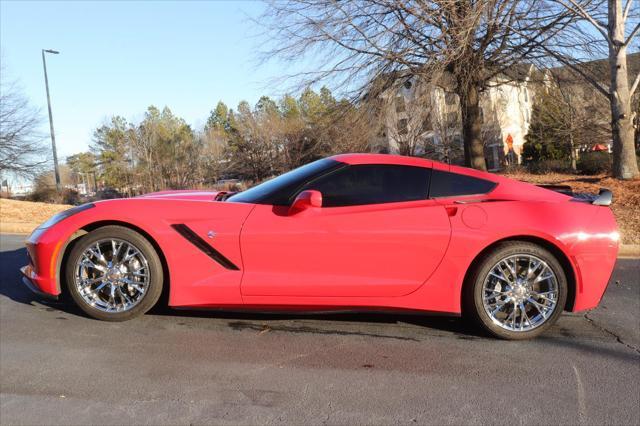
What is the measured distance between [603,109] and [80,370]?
26.0 m

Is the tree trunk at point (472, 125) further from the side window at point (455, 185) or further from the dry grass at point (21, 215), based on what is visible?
the dry grass at point (21, 215)

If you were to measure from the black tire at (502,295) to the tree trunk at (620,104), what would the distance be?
36.8 feet

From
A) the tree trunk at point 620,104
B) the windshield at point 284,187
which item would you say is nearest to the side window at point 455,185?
the windshield at point 284,187

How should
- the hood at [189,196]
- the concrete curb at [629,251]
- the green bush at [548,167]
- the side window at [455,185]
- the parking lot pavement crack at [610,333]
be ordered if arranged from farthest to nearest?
the green bush at [548,167] < the concrete curb at [629,251] < the hood at [189,196] < the side window at [455,185] < the parking lot pavement crack at [610,333]

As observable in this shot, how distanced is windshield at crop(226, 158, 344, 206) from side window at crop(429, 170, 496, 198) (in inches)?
29.2

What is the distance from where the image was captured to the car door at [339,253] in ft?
12.4

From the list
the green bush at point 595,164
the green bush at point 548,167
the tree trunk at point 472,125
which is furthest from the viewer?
the green bush at point 548,167

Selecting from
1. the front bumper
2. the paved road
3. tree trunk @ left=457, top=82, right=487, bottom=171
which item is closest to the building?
tree trunk @ left=457, top=82, right=487, bottom=171

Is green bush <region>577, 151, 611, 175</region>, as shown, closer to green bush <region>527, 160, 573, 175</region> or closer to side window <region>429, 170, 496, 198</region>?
green bush <region>527, 160, 573, 175</region>

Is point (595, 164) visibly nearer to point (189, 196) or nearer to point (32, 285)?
point (189, 196)

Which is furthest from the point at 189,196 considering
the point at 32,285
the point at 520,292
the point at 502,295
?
the point at 520,292

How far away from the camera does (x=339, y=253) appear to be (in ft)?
12.4

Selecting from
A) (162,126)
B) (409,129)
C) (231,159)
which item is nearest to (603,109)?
(409,129)

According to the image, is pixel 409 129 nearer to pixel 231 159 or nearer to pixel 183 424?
pixel 183 424
